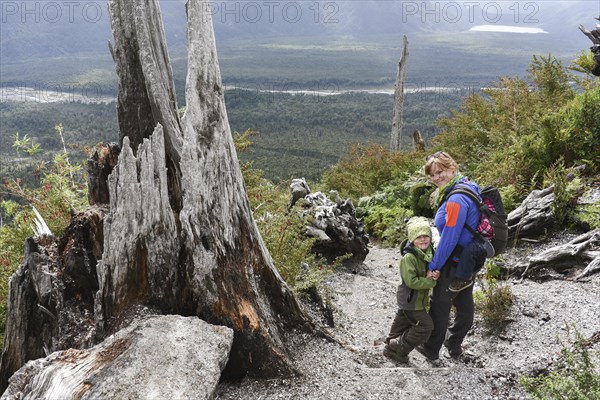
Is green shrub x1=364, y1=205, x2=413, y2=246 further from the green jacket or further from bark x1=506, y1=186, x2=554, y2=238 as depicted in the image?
the green jacket

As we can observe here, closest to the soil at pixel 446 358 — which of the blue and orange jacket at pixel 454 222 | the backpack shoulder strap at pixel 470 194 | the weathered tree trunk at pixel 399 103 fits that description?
the blue and orange jacket at pixel 454 222

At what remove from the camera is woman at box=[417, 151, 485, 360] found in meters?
3.89

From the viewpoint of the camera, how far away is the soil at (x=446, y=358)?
3.77 metres

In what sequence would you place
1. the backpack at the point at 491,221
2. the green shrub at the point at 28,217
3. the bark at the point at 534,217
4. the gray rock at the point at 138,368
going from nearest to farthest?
the gray rock at the point at 138,368, the backpack at the point at 491,221, the green shrub at the point at 28,217, the bark at the point at 534,217

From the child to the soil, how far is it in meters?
0.26

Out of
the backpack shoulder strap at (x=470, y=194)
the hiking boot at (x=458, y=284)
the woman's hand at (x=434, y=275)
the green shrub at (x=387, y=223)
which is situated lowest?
the green shrub at (x=387, y=223)

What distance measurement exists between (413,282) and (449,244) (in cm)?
48

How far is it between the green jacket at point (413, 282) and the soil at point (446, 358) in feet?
1.96

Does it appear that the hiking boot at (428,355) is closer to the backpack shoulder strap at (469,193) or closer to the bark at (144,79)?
the backpack shoulder strap at (469,193)

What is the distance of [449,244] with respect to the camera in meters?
3.90

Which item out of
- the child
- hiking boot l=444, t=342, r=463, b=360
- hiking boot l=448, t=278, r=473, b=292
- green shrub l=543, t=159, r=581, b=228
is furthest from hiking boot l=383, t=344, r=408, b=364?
green shrub l=543, t=159, r=581, b=228

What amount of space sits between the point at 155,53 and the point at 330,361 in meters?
Result: 3.14

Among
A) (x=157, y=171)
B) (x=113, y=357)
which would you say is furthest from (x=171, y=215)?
(x=113, y=357)

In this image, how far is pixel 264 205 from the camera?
6.94 meters
